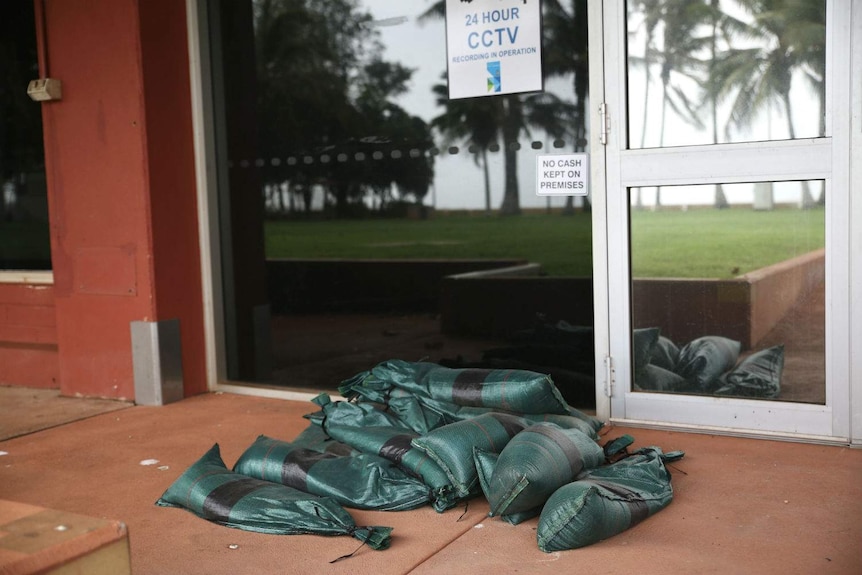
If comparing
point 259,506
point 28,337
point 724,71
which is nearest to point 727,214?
point 724,71

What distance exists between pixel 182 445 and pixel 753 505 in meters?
2.58

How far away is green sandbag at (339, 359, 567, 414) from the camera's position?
3572 millimetres

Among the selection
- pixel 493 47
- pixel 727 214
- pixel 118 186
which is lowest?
pixel 727 214

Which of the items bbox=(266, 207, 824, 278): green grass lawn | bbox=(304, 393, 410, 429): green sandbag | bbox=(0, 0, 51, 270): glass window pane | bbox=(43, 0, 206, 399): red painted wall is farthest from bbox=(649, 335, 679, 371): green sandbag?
bbox=(0, 0, 51, 270): glass window pane

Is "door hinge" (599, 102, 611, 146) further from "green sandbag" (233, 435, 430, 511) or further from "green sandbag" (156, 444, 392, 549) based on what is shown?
"green sandbag" (156, 444, 392, 549)

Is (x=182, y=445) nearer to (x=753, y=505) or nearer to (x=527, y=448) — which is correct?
(x=527, y=448)

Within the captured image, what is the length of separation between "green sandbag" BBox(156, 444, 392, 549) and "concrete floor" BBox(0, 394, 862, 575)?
0.12 feet

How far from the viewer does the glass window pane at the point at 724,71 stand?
146 inches

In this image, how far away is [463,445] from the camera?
3.16 metres

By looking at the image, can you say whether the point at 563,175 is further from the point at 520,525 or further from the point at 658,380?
the point at 520,525

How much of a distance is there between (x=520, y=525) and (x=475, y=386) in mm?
777

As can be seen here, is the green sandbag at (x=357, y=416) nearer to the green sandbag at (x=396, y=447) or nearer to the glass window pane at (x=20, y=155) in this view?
the green sandbag at (x=396, y=447)

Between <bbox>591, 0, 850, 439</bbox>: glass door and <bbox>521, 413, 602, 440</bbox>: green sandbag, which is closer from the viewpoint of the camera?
<bbox>521, 413, 602, 440</bbox>: green sandbag

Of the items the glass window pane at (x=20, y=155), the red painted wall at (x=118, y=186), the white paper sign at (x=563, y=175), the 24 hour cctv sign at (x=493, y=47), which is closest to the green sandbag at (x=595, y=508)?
the white paper sign at (x=563, y=175)
